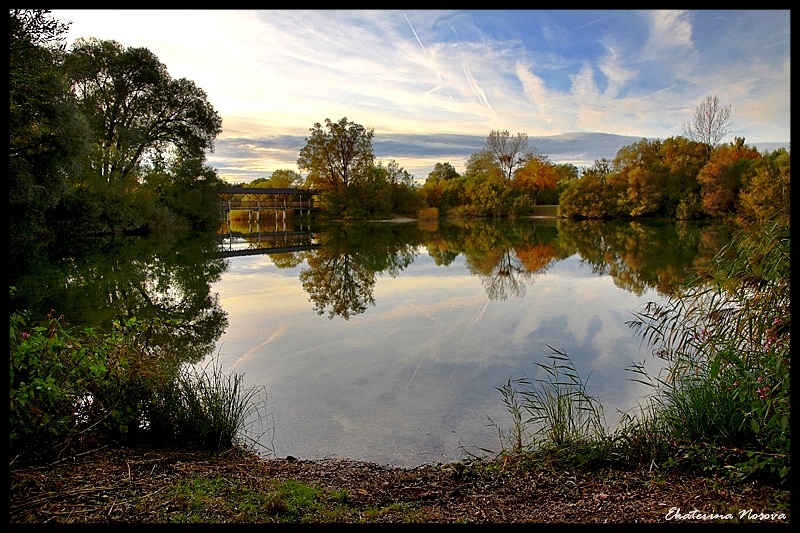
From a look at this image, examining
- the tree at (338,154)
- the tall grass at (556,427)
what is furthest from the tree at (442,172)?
the tall grass at (556,427)

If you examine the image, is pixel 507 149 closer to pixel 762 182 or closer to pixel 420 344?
pixel 762 182

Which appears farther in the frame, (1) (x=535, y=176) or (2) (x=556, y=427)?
(1) (x=535, y=176)

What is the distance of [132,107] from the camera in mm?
29031

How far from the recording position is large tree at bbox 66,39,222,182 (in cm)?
2702

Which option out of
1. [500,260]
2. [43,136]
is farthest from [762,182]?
[43,136]

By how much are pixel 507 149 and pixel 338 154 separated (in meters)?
17.0

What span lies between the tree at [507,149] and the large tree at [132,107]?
97.2ft

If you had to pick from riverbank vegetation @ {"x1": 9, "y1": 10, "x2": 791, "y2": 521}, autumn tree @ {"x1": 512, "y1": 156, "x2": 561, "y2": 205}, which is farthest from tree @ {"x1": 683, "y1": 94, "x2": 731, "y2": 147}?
autumn tree @ {"x1": 512, "y1": 156, "x2": 561, "y2": 205}

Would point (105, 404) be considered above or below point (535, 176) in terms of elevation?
below

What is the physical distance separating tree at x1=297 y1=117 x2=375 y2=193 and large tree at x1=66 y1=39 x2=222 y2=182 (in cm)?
1488

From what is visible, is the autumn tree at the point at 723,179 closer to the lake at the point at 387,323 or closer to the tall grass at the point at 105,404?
the lake at the point at 387,323

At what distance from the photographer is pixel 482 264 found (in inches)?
665

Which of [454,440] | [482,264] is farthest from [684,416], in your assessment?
[482,264]

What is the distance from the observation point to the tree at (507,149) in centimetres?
5369
